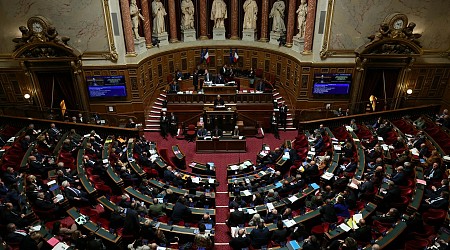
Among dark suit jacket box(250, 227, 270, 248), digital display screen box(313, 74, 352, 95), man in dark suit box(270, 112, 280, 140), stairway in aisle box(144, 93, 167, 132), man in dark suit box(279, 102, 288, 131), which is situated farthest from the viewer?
stairway in aisle box(144, 93, 167, 132)

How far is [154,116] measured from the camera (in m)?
19.5

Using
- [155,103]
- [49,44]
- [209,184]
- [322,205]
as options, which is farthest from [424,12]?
[49,44]

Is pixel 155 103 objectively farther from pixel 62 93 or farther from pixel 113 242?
pixel 113 242

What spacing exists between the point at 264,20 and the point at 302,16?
3.38 metres

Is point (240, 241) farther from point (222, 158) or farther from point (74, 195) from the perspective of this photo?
point (222, 158)

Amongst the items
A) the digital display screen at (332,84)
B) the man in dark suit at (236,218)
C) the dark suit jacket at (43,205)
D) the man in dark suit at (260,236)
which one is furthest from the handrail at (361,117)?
the dark suit jacket at (43,205)

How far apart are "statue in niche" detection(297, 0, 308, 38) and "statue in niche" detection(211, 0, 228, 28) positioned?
17.1 ft

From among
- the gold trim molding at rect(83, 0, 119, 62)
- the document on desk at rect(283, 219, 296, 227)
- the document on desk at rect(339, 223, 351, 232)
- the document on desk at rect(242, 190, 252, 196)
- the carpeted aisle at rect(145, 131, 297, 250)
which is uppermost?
the gold trim molding at rect(83, 0, 119, 62)

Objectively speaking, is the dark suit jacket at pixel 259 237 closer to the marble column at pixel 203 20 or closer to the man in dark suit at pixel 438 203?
the man in dark suit at pixel 438 203

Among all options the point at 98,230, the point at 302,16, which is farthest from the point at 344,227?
the point at 302,16

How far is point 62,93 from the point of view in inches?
722

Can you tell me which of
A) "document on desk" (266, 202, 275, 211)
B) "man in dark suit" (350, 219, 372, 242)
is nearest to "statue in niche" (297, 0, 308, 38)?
"document on desk" (266, 202, 275, 211)

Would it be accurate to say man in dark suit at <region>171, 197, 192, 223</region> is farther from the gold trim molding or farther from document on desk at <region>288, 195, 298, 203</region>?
the gold trim molding

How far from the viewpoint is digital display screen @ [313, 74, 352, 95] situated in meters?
18.1
